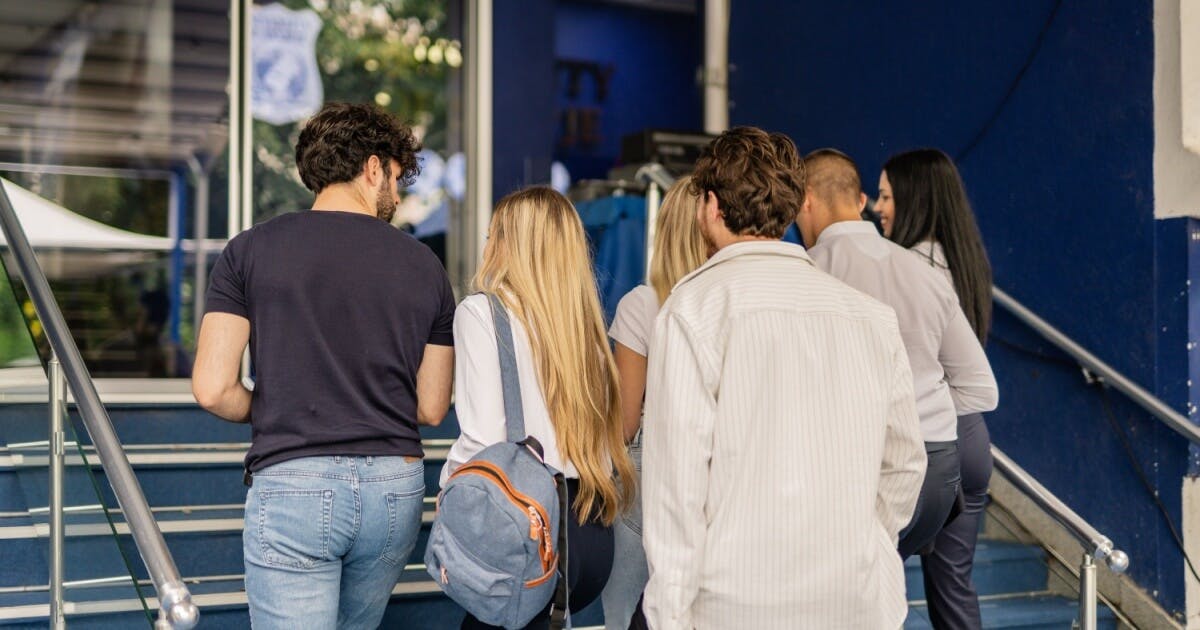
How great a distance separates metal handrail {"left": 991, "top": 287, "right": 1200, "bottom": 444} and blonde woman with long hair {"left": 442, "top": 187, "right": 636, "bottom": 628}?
227cm

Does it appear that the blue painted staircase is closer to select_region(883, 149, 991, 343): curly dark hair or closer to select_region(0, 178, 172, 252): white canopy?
select_region(883, 149, 991, 343): curly dark hair

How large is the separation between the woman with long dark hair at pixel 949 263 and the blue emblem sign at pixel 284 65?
394 cm

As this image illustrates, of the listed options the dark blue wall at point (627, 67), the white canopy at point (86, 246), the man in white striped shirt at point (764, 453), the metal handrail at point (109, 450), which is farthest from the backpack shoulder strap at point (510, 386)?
the dark blue wall at point (627, 67)

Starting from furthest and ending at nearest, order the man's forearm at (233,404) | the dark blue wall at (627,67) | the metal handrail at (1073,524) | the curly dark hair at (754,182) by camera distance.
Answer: the dark blue wall at (627,67)
the metal handrail at (1073,524)
the man's forearm at (233,404)
the curly dark hair at (754,182)

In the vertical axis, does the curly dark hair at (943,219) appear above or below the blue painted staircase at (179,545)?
above

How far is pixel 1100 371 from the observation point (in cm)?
407

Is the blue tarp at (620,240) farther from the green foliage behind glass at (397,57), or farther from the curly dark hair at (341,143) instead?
the curly dark hair at (341,143)

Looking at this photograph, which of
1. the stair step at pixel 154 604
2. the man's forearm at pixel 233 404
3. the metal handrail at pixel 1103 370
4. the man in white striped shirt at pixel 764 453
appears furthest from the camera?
the metal handrail at pixel 1103 370

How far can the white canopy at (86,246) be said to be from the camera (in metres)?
5.91

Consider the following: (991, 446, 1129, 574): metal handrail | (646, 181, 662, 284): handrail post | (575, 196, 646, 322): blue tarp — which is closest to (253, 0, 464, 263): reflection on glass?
(575, 196, 646, 322): blue tarp

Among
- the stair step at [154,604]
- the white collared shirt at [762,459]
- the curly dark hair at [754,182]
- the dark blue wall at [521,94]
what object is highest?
the dark blue wall at [521,94]

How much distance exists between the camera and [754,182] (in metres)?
1.98

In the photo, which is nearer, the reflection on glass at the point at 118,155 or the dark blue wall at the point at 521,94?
the reflection on glass at the point at 118,155

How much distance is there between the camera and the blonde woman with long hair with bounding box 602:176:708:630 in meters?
2.37
